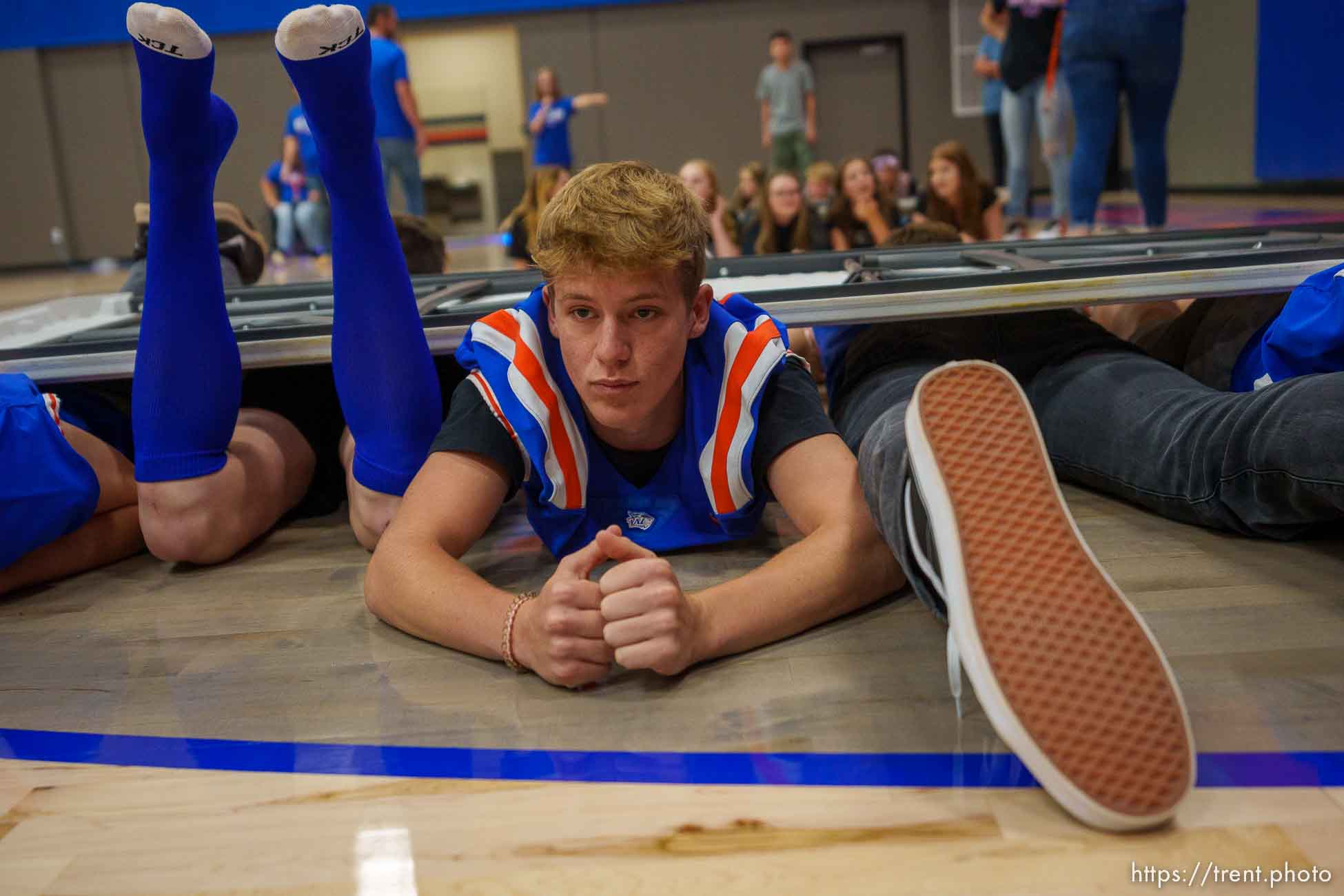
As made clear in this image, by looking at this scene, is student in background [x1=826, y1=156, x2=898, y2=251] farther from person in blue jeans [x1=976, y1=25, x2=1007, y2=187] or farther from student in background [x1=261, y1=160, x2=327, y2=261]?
student in background [x1=261, y1=160, x2=327, y2=261]

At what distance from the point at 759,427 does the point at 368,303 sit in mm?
663

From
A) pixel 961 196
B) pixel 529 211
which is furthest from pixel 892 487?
pixel 529 211

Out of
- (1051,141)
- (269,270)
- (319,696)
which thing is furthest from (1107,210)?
(319,696)

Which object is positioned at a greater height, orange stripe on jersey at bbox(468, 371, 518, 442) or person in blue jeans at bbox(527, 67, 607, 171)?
person in blue jeans at bbox(527, 67, 607, 171)

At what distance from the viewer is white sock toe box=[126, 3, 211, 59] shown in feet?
5.16

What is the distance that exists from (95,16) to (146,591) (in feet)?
37.0

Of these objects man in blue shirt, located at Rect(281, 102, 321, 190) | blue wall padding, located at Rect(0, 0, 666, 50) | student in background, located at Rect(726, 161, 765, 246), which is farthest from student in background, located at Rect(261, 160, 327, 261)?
student in background, located at Rect(726, 161, 765, 246)

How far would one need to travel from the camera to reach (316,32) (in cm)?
153

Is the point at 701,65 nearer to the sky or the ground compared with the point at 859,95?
nearer to the sky

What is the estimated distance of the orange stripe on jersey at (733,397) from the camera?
1.59 metres

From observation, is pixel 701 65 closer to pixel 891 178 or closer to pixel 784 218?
pixel 891 178

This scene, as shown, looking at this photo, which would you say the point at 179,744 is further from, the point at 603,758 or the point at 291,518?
the point at 291,518

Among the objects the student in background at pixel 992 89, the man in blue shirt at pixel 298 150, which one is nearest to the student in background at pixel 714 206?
the student in background at pixel 992 89

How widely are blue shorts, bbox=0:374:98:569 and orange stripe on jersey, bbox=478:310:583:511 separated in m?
0.76
